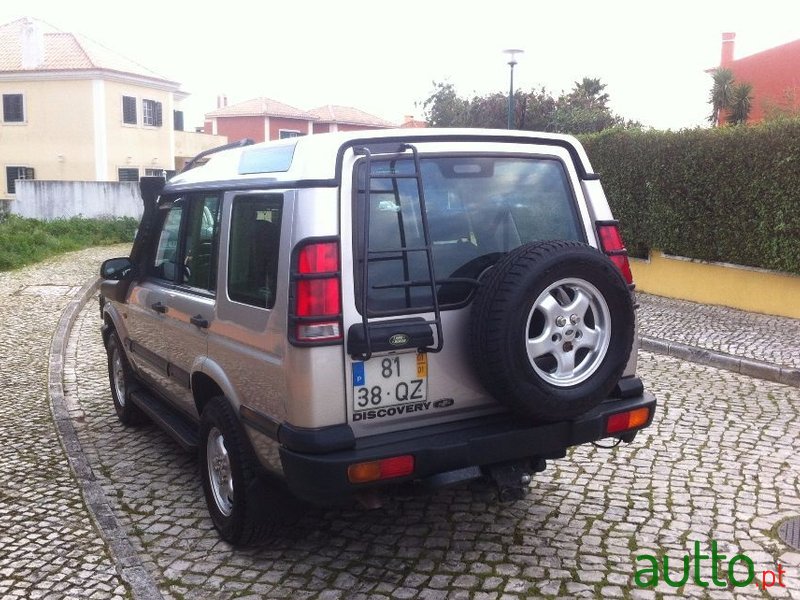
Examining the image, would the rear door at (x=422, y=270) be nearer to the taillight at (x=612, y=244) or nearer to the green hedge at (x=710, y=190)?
the taillight at (x=612, y=244)

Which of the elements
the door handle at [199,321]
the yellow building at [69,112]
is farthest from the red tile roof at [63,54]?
the door handle at [199,321]

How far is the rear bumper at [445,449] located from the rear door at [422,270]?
0.09 metres

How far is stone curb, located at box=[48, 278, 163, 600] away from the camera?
389 cm

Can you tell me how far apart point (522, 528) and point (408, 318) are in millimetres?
1553

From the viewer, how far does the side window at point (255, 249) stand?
3.64 metres

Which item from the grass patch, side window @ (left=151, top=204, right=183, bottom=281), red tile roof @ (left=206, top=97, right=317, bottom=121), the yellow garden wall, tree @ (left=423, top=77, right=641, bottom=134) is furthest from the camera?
red tile roof @ (left=206, top=97, right=317, bottom=121)

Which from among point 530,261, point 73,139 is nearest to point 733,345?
point 530,261

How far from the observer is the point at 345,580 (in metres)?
3.87

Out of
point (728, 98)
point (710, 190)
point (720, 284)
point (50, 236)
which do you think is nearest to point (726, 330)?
point (720, 284)

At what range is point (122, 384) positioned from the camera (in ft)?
22.0

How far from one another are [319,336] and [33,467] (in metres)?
3.33

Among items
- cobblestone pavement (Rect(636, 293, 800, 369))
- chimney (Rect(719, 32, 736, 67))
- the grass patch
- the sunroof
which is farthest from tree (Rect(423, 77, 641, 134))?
the sunroof

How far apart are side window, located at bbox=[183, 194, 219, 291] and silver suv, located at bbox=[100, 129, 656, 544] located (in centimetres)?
12

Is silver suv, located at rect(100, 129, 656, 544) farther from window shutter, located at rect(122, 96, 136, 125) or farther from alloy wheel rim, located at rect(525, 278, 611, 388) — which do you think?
window shutter, located at rect(122, 96, 136, 125)
